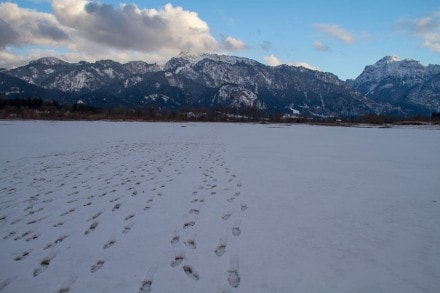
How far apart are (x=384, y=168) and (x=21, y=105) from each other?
136 m

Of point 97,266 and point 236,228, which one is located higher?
point 236,228

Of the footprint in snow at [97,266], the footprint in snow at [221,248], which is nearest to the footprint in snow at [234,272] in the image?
the footprint in snow at [221,248]

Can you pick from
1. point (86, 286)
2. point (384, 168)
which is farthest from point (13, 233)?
point (384, 168)

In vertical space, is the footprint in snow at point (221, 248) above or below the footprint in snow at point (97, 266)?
above

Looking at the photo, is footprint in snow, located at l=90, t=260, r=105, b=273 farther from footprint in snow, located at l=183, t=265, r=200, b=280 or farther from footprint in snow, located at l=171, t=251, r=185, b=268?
footprint in snow, located at l=183, t=265, r=200, b=280

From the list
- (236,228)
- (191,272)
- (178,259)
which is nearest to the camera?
(191,272)

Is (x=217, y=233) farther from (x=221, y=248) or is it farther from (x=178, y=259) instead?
(x=178, y=259)

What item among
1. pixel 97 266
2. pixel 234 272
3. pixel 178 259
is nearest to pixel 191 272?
pixel 178 259

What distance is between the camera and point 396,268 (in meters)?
4.99

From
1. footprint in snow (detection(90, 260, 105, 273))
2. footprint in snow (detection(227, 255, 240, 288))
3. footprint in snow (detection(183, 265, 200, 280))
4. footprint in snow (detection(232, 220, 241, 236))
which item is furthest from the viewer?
footprint in snow (detection(232, 220, 241, 236))

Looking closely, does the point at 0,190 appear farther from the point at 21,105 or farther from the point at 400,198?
the point at 21,105

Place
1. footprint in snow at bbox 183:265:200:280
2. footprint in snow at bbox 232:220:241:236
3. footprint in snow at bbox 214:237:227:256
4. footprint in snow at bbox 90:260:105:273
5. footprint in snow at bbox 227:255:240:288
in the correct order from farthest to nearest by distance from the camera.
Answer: footprint in snow at bbox 232:220:241:236 → footprint in snow at bbox 214:237:227:256 → footprint in snow at bbox 90:260:105:273 → footprint in snow at bbox 183:265:200:280 → footprint in snow at bbox 227:255:240:288

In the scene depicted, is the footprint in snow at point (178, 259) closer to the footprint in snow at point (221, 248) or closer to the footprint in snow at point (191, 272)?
the footprint in snow at point (191, 272)

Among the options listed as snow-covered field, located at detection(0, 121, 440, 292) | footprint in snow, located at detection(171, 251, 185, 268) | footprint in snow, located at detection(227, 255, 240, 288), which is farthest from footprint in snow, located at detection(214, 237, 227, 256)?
footprint in snow, located at detection(171, 251, 185, 268)
